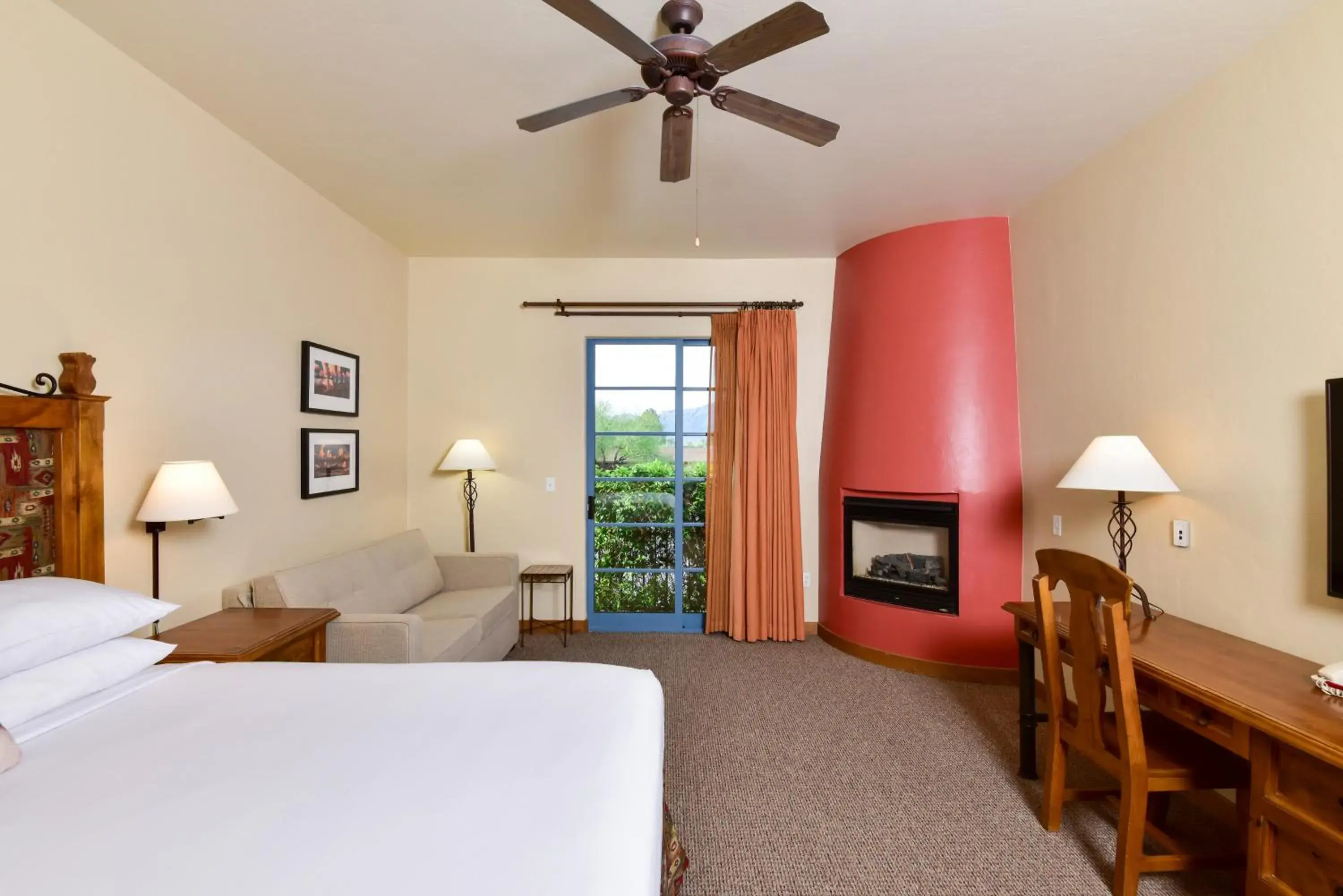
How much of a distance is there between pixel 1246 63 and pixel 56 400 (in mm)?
4132

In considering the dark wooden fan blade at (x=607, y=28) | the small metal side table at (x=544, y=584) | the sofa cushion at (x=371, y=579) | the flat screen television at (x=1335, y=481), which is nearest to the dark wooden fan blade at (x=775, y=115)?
the dark wooden fan blade at (x=607, y=28)

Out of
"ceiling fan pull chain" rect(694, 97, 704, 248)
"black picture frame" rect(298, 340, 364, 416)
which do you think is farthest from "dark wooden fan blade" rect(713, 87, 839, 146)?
"black picture frame" rect(298, 340, 364, 416)

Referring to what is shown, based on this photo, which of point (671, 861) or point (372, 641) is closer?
point (671, 861)

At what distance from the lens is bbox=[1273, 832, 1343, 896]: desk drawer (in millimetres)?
1280

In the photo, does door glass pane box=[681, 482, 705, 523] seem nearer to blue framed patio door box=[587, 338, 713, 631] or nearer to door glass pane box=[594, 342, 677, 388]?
blue framed patio door box=[587, 338, 713, 631]

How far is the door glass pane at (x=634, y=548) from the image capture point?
13.7ft

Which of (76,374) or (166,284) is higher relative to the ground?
(166,284)

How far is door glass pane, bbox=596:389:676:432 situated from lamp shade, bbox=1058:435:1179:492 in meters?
2.57

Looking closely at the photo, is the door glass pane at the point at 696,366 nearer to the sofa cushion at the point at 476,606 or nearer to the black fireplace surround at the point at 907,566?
the black fireplace surround at the point at 907,566

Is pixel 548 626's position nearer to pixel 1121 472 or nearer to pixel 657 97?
pixel 657 97

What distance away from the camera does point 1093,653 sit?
1.79m

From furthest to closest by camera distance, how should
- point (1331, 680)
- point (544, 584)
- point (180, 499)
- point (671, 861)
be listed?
point (544, 584), point (180, 499), point (671, 861), point (1331, 680)

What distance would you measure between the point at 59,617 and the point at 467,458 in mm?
2530

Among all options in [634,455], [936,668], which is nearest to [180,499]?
[634,455]
